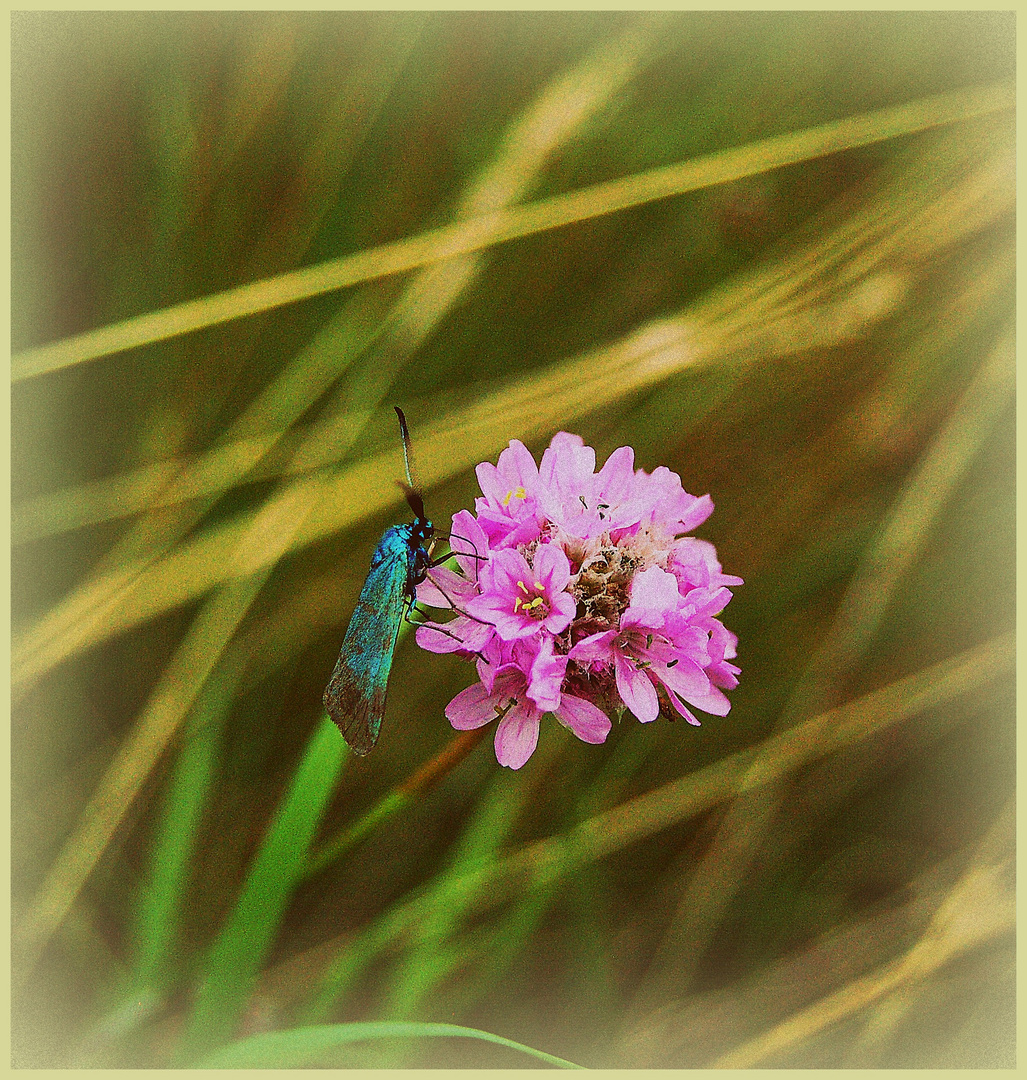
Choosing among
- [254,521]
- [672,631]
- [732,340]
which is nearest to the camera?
A: [672,631]

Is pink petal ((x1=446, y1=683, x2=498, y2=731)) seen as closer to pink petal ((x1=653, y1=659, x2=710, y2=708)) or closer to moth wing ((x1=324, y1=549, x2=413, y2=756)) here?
moth wing ((x1=324, y1=549, x2=413, y2=756))

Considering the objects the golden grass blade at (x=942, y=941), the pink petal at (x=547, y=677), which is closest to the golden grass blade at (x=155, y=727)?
the pink petal at (x=547, y=677)

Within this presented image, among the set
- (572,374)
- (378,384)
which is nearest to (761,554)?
(572,374)

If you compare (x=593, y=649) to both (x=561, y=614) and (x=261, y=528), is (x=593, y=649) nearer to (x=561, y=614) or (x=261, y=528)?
(x=561, y=614)

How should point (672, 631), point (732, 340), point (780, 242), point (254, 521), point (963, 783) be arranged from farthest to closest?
point (963, 783) < point (780, 242) < point (732, 340) < point (254, 521) < point (672, 631)

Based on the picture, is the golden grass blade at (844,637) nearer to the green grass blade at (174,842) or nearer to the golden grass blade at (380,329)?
the golden grass blade at (380,329)

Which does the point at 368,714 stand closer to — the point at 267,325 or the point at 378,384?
the point at 378,384
